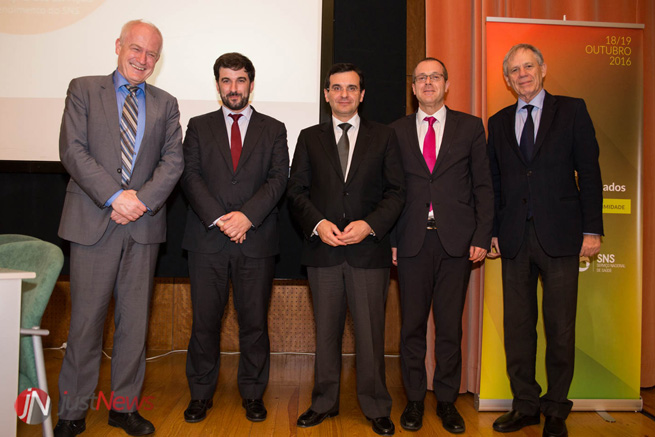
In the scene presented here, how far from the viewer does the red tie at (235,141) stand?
2697mm

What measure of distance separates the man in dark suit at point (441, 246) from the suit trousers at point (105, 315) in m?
1.34

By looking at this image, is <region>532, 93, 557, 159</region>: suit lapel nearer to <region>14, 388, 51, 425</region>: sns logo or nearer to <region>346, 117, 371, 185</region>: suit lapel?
<region>346, 117, 371, 185</region>: suit lapel

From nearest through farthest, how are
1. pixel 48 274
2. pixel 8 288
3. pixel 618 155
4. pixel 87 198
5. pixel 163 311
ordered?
pixel 8 288
pixel 48 274
pixel 87 198
pixel 618 155
pixel 163 311

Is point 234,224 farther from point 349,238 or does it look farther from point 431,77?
point 431,77

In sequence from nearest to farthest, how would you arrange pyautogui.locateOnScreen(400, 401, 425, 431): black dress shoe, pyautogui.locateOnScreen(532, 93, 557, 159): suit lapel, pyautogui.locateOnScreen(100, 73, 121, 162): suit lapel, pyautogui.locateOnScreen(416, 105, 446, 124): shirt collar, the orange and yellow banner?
pyautogui.locateOnScreen(100, 73, 121, 162): suit lapel < pyautogui.locateOnScreen(400, 401, 425, 431): black dress shoe < pyautogui.locateOnScreen(532, 93, 557, 159): suit lapel < pyautogui.locateOnScreen(416, 105, 446, 124): shirt collar < the orange and yellow banner

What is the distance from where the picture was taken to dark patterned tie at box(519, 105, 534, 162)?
8.70 ft

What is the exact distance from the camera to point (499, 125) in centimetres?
279

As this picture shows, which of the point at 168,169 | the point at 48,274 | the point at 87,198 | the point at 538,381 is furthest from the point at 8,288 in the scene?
the point at 538,381

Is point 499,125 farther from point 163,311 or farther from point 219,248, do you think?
point 163,311

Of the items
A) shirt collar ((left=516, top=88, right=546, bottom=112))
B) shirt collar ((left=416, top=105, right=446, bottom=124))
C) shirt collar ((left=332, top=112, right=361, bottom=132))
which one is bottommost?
shirt collar ((left=332, top=112, right=361, bottom=132))

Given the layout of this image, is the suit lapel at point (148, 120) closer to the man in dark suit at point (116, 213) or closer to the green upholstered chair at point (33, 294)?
Answer: the man in dark suit at point (116, 213)

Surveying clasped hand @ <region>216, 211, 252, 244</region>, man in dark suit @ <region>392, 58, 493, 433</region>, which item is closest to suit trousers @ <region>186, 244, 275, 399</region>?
clasped hand @ <region>216, 211, 252, 244</region>

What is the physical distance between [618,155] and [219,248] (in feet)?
7.96

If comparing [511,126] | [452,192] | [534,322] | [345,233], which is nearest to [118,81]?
[345,233]
